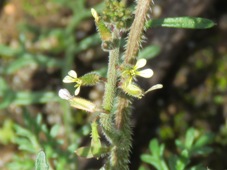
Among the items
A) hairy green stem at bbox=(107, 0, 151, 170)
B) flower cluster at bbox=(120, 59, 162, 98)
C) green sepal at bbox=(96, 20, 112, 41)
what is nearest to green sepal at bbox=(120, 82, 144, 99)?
flower cluster at bbox=(120, 59, 162, 98)

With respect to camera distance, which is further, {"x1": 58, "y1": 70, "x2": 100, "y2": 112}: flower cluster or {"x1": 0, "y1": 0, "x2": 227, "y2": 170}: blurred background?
{"x1": 0, "y1": 0, "x2": 227, "y2": 170}: blurred background

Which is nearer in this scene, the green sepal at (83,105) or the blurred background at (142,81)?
the green sepal at (83,105)

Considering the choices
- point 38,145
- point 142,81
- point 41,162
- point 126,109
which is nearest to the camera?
point 41,162

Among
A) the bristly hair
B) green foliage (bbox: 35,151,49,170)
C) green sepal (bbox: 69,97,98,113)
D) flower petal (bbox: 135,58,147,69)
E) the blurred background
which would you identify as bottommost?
the blurred background

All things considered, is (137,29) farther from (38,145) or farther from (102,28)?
(38,145)

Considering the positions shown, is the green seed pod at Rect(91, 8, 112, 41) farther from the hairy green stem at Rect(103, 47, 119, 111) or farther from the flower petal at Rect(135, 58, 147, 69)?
the flower petal at Rect(135, 58, 147, 69)

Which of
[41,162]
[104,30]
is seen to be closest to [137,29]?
[104,30]

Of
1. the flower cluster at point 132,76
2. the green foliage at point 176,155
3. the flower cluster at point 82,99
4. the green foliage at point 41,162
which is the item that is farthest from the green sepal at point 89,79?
the green foliage at point 176,155

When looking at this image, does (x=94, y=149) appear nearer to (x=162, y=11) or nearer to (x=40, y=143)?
(x=40, y=143)

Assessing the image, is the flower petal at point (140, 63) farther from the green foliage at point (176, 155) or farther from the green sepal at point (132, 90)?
the green foliage at point (176, 155)
